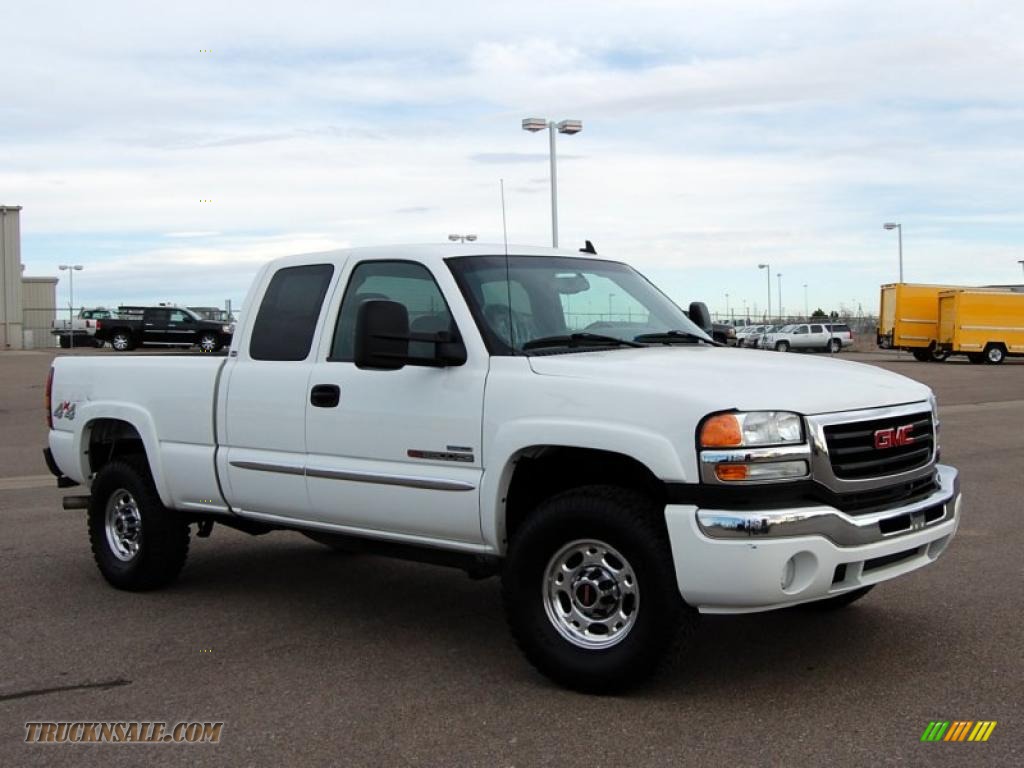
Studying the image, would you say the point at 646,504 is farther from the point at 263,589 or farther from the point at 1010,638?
the point at 263,589

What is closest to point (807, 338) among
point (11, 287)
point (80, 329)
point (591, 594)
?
point (80, 329)

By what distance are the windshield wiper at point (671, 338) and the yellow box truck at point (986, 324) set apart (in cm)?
3937

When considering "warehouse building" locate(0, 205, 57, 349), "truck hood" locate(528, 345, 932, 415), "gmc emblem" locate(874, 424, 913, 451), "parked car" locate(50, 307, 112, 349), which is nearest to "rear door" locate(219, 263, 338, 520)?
"truck hood" locate(528, 345, 932, 415)

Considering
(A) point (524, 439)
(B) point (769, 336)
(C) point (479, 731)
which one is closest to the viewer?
(C) point (479, 731)

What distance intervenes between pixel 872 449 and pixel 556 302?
70.2 inches

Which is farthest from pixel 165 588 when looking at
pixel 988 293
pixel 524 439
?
pixel 988 293

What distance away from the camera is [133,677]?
5422mm

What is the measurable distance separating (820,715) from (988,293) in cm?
4208

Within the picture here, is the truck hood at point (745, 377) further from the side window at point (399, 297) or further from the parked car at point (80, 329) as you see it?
the parked car at point (80, 329)

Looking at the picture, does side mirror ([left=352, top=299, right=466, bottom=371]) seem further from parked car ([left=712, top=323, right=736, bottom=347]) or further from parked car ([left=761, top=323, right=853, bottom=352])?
parked car ([left=761, top=323, right=853, bottom=352])

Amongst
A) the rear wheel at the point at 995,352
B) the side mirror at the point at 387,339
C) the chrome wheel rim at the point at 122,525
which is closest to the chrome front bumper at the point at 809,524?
the side mirror at the point at 387,339

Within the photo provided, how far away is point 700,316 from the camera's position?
23.4ft

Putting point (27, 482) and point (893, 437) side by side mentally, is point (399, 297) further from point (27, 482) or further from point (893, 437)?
point (27, 482)

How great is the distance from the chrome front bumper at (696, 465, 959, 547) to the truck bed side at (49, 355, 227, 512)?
3.17 m
